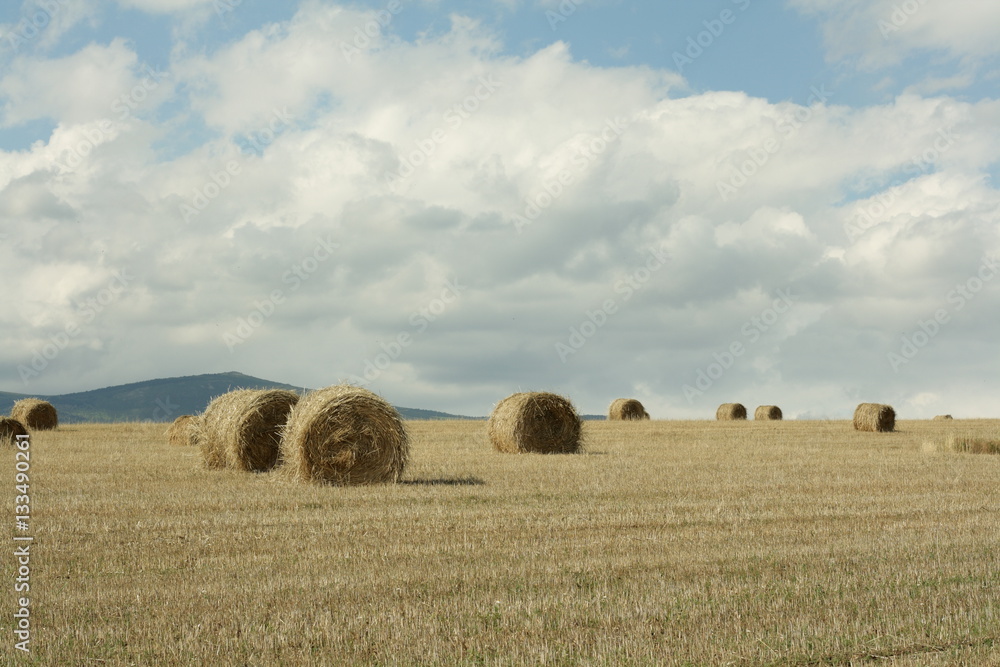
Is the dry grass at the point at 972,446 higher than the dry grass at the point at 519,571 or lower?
higher

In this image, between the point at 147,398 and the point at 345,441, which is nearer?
the point at 345,441

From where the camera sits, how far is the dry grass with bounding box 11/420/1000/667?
615 cm

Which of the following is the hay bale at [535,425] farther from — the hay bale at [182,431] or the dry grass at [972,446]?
the dry grass at [972,446]

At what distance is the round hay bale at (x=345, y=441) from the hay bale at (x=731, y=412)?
3135 centimetres

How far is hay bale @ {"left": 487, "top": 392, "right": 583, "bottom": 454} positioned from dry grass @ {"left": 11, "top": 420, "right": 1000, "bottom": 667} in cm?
727

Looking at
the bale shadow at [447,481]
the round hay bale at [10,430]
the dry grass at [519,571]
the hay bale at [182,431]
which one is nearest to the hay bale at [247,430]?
the dry grass at [519,571]

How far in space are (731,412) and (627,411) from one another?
5.73 meters

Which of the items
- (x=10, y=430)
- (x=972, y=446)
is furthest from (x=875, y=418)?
(x=10, y=430)

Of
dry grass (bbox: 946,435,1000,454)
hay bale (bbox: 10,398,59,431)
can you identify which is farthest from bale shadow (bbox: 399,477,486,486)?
hay bale (bbox: 10,398,59,431)

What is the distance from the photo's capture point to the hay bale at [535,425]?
76.7 feet

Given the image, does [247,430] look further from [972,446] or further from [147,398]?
[147,398]

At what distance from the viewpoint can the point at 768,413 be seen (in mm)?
45125

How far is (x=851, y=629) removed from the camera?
652 centimetres

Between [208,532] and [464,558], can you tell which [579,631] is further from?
[208,532]
